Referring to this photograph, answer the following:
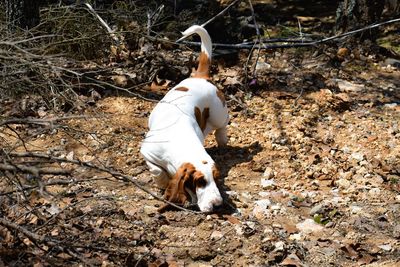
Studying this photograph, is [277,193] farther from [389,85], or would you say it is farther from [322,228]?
[389,85]

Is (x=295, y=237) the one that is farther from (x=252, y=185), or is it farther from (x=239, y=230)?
(x=252, y=185)

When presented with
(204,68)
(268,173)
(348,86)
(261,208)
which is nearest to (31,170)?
(261,208)

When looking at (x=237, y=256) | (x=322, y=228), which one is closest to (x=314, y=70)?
(x=322, y=228)

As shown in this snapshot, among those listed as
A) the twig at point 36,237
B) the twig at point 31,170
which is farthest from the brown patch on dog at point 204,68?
the twig at point 31,170

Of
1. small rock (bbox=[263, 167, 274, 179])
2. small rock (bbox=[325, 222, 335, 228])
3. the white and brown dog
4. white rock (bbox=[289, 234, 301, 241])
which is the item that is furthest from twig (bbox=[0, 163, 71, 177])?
small rock (bbox=[263, 167, 274, 179])

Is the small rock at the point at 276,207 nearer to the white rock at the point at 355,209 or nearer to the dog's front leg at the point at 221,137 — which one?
the white rock at the point at 355,209

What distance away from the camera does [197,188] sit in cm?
459

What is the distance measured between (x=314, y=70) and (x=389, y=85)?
92 centimetres

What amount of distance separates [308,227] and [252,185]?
2.63ft

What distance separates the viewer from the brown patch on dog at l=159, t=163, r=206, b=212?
15.0 ft

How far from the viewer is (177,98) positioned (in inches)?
206

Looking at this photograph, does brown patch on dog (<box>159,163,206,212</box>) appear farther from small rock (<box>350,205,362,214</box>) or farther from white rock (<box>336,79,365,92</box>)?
white rock (<box>336,79,365,92</box>)

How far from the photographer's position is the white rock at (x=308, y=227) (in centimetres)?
466

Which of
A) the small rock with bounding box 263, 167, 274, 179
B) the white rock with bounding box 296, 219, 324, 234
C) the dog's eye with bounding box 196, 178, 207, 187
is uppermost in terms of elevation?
the dog's eye with bounding box 196, 178, 207, 187
